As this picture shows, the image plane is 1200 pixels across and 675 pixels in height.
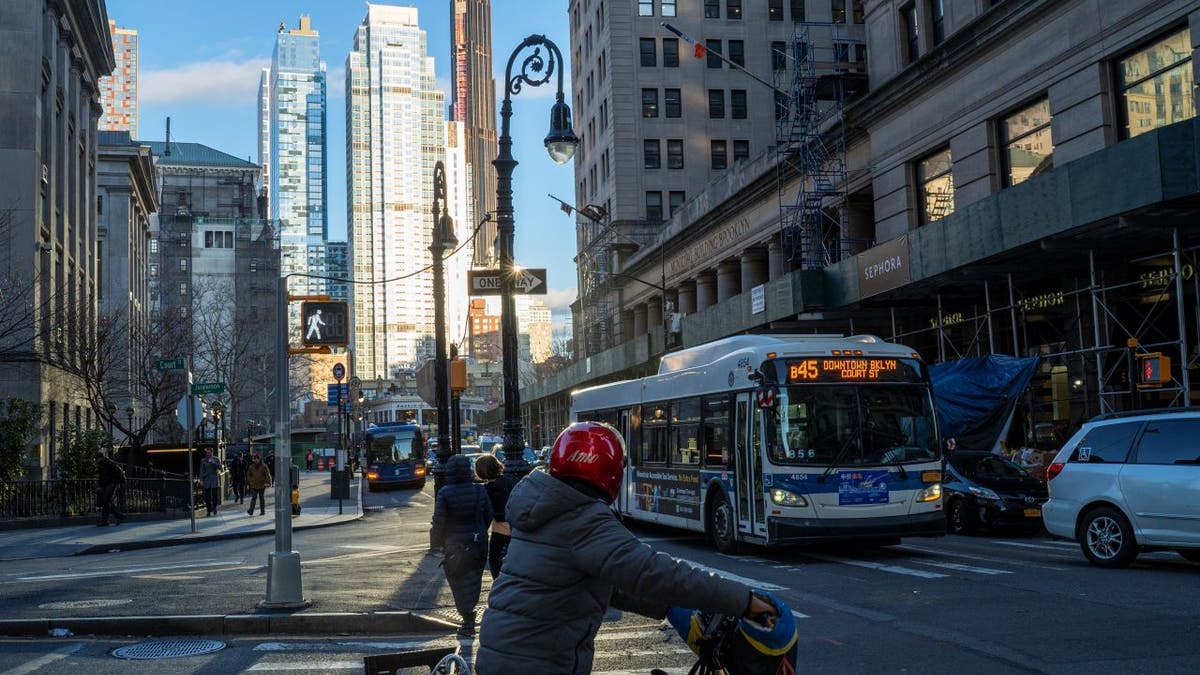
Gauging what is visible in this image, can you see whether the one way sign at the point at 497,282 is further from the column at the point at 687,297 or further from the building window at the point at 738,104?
the building window at the point at 738,104

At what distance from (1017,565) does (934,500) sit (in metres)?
1.49

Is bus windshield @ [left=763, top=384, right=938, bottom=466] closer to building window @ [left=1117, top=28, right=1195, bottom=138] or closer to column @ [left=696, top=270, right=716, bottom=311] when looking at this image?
building window @ [left=1117, top=28, right=1195, bottom=138]

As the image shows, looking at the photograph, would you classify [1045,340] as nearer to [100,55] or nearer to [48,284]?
[48,284]

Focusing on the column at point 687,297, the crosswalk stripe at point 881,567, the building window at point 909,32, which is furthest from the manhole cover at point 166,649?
the column at point 687,297

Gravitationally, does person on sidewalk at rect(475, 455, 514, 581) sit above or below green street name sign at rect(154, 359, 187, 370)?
below

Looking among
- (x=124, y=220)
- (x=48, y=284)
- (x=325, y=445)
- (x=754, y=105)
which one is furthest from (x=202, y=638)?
(x=325, y=445)

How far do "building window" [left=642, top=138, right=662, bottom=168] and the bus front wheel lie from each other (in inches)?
2056

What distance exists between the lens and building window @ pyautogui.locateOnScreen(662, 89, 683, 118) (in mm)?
67312

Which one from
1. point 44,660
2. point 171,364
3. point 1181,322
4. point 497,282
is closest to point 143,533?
point 171,364

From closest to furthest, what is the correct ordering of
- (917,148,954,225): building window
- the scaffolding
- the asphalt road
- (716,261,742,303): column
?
the asphalt road, (917,148,954,225): building window, the scaffolding, (716,261,742,303): column

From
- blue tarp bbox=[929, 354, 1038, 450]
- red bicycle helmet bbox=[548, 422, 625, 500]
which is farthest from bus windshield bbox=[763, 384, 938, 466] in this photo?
red bicycle helmet bbox=[548, 422, 625, 500]

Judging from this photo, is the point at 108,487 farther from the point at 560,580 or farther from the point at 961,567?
the point at 560,580

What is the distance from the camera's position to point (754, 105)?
6800 cm

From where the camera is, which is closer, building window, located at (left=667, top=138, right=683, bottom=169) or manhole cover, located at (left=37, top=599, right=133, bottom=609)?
manhole cover, located at (left=37, top=599, right=133, bottom=609)
